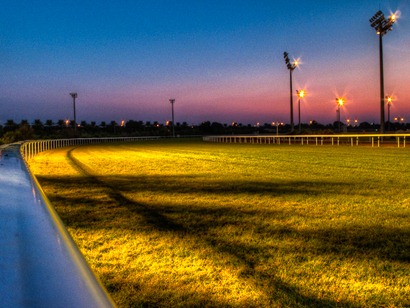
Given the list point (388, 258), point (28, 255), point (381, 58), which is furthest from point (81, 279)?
point (381, 58)

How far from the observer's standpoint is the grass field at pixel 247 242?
3.76 meters

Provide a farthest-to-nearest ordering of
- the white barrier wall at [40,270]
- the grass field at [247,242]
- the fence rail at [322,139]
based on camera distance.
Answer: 1. the fence rail at [322,139]
2. the grass field at [247,242]
3. the white barrier wall at [40,270]

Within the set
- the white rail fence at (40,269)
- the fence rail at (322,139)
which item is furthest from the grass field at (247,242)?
the fence rail at (322,139)

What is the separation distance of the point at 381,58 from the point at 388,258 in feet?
116

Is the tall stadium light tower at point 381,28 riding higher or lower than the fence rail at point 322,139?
higher

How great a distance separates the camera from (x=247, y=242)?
5.43m

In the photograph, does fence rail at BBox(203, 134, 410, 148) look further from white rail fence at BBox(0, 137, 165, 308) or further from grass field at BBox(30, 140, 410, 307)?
white rail fence at BBox(0, 137, 165, 308)

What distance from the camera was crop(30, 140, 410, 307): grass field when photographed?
376 centimetres

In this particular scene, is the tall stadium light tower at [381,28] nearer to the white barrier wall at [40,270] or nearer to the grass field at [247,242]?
the grass field at [247,242]

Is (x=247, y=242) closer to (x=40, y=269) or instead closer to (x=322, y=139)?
(x=40, y=269)

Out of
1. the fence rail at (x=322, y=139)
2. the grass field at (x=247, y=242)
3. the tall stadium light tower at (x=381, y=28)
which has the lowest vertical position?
the grass field at (x=247, y=242)

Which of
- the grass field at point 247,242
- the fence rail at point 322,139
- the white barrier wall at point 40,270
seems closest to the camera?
the white barrier wall at point 40,270

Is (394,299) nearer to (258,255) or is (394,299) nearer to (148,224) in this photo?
(258,255)

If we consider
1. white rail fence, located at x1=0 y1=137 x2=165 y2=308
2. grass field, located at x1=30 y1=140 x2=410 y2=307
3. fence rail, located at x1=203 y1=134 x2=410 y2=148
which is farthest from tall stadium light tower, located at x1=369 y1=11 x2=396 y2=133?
white rail fence, located at x1=0 y1=137 x2=165 y2=308
